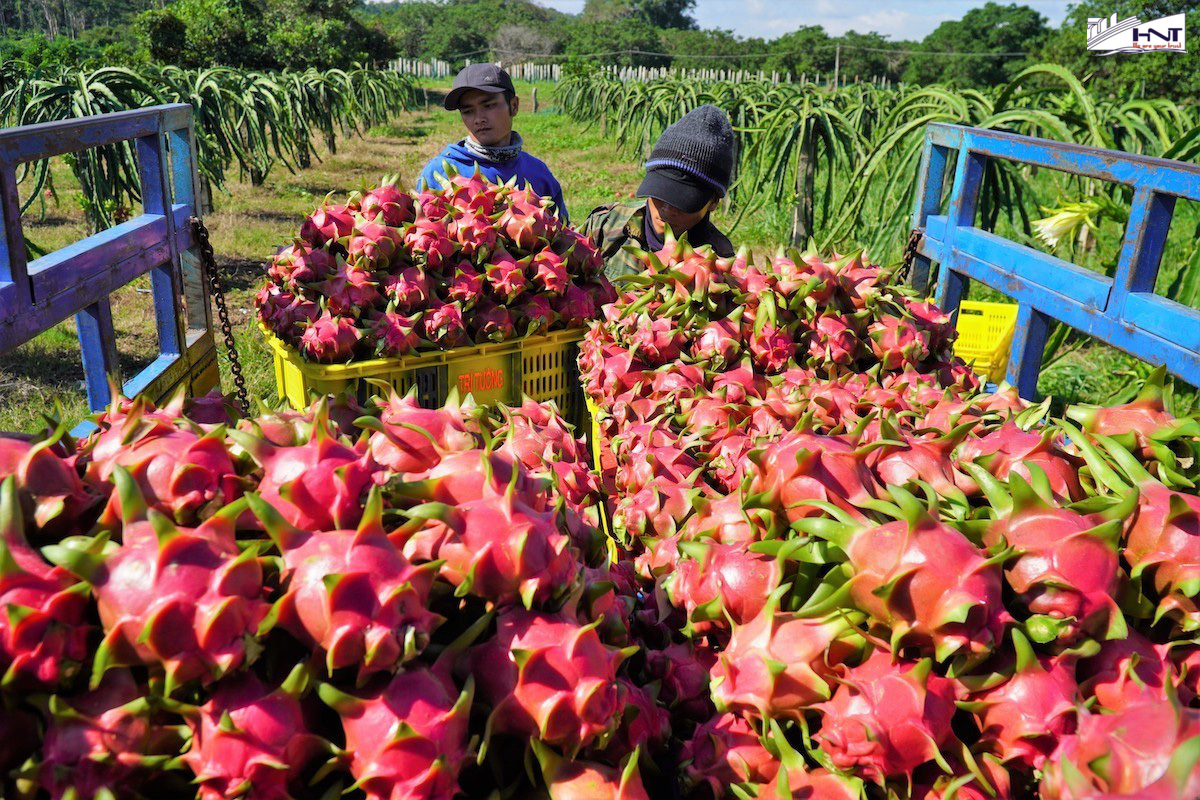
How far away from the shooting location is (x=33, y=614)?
32.8 inches

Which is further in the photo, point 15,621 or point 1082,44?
point 1082,44

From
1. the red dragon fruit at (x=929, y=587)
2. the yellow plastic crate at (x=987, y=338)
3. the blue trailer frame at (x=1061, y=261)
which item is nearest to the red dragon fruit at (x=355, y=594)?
the red dragon fruit at (x=929, y=587)

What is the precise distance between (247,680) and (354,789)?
0.54ft

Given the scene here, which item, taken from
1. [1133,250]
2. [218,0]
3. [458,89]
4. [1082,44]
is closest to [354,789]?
[1133,250]

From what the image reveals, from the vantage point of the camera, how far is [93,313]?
7.52 ft

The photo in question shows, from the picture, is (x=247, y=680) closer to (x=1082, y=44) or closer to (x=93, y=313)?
(x=93, y=313)

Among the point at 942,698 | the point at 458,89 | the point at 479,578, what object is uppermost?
the point at 458,89

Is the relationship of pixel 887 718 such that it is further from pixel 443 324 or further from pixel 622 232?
pixel 622 232

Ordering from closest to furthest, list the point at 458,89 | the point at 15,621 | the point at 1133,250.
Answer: the point at 15,621
the point at 1133,250
the point at 458,89

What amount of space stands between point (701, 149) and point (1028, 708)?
8.82 feet

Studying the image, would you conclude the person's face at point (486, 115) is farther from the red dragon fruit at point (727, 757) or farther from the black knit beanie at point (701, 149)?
the red dragon fruit at point (727, 757)

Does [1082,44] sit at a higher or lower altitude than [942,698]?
higher

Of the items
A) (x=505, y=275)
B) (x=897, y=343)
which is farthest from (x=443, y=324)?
(x=897, y=343)

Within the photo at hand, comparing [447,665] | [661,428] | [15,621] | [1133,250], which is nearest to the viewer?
[15,621]
